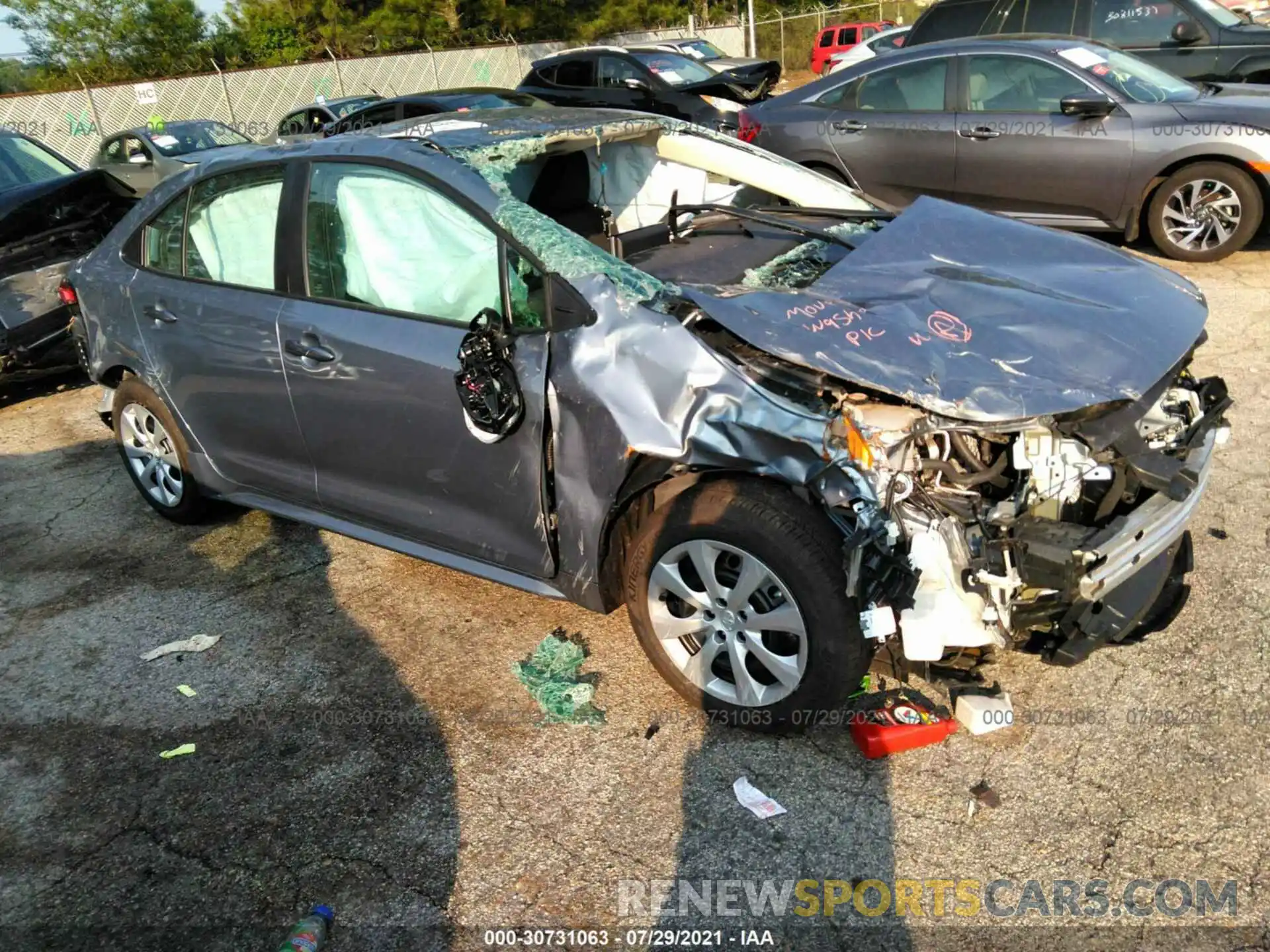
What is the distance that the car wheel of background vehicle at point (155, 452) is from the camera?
451 cm

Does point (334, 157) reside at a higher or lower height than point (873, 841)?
higher

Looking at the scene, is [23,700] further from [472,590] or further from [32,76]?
[32,76]

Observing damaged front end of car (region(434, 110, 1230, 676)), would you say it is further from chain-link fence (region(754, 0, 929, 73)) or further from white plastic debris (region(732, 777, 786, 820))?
chain-link fence (region(754, 0, 929, 73))

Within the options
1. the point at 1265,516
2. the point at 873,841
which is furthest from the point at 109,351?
the point at 1265,516

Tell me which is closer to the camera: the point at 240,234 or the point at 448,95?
the point at 240,234

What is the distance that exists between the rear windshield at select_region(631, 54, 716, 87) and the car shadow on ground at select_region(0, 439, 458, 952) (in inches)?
416

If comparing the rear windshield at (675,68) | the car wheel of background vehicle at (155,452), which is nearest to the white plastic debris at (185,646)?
the car wheel of background vehicle at (155,452)

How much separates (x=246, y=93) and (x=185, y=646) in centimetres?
2417

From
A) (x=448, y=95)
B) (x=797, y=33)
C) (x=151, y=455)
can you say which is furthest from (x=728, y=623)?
(x=797, y=33)

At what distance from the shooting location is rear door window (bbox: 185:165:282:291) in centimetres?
383

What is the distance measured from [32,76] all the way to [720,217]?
40357mm

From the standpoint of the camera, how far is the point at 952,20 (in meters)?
10.5

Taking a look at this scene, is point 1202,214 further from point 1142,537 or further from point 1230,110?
point 1142,537

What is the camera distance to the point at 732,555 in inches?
114
